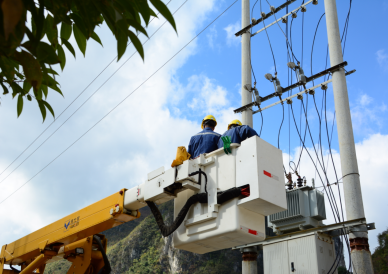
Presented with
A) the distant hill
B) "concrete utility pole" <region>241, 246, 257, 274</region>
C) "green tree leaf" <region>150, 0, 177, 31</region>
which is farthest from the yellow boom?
the distant hill

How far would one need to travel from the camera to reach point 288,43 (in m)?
10.0

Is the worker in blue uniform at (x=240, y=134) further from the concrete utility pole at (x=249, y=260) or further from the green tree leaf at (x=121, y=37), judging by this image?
the concrete utility pole at (x=249, y=260)

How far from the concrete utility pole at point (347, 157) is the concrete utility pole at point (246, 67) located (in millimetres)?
2208

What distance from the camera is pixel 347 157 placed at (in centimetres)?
744

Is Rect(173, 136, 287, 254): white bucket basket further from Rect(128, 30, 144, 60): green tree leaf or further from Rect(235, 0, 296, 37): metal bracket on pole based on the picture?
Rect(235, 0, 296, 37): metal bracket on pole

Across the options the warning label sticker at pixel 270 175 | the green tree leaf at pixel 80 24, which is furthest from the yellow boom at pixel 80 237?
the green tree leaf at pixel 80 24

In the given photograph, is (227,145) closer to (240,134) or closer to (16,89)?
(240,134)

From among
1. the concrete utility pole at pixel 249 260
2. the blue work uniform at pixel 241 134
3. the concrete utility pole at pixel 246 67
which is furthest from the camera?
the concrete utility pole at pixel 246 67

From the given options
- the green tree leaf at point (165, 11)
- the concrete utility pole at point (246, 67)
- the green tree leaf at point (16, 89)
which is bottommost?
the green tree leaf at point (16, 89)

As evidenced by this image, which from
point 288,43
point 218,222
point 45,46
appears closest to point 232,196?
point 218,222

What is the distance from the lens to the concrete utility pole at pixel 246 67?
971cm

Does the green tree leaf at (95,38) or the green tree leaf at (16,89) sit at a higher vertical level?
the green tree leaf at (95,38)

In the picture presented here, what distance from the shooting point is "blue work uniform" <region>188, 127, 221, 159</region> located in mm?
5648

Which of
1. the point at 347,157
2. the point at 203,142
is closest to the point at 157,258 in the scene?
the point at 347,157
